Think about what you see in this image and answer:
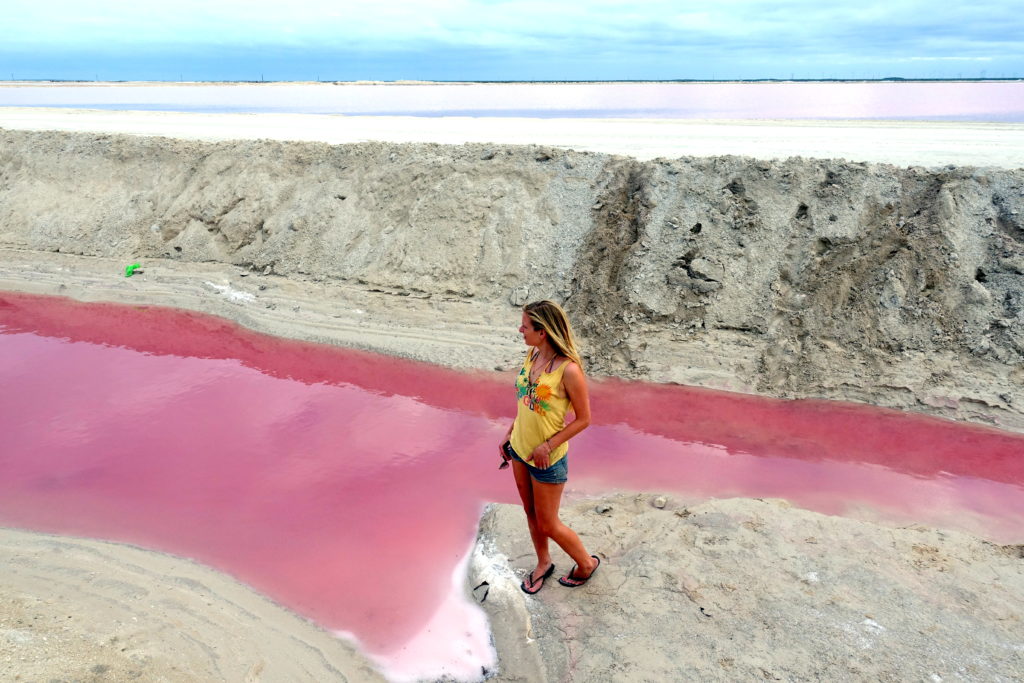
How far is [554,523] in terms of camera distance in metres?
3.93

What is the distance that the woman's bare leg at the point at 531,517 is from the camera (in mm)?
3951

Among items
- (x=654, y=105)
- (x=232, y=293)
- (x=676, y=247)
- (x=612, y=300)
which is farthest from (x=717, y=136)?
(x=654, y=105)

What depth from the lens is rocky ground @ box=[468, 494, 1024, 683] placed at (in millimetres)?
3592

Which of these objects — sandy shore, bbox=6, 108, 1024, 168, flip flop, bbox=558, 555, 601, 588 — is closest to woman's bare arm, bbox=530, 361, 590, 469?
flip flop, bbox=558, 555, 601, 588

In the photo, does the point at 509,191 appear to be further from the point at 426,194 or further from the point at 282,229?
the point at 282,229

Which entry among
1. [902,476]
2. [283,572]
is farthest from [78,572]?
[902,476]

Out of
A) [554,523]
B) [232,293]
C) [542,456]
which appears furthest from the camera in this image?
[232,293]

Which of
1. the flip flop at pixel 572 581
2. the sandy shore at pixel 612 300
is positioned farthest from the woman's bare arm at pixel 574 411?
the sandy shore at pixel 612 300

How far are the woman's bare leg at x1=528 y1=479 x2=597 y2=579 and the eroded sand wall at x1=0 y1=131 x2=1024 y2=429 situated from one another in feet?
14.0

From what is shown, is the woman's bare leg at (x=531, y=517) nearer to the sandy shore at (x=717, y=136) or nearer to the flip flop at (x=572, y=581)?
the flip flop at (x=572, y=581)

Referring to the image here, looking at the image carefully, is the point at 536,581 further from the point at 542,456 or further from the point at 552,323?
the point at 552,323

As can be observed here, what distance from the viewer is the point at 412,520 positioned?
550 cm

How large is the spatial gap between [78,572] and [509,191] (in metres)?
7.94

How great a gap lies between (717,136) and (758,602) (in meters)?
13.5
